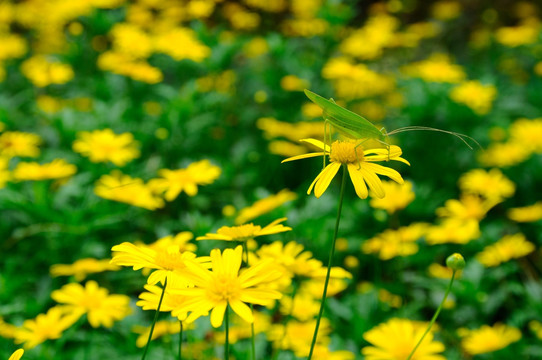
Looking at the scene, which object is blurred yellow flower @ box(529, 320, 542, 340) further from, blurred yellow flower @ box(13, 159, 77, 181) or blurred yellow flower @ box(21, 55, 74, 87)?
blurred yellow flower @ box(21, 55, 74, 87)

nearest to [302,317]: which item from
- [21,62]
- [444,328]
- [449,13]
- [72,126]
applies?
[444,328]

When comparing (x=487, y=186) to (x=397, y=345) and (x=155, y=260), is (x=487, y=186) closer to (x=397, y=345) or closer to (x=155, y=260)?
(x=397, y=345)

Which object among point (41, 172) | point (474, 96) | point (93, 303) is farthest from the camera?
point (474, 96)

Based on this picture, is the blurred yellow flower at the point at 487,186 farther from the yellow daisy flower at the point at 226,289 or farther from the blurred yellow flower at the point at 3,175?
the blurred yellow flower at the point at 3,175

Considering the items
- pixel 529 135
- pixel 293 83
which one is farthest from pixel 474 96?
pixel 293 83

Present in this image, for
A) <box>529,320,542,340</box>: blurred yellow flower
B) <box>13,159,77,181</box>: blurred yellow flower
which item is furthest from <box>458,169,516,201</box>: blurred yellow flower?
<box>13,159,77,181</box>: blurred yellow flower

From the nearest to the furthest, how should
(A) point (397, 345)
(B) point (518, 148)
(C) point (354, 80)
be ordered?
(A) point (397, 345)
(B) point (518, 148)
(C) point (354, 80)

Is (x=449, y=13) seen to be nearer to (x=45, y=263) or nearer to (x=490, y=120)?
A: (x=490, y=120)

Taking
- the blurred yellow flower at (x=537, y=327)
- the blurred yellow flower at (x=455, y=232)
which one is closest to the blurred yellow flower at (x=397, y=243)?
the blurred yellow flower at (x=455, y=232)
